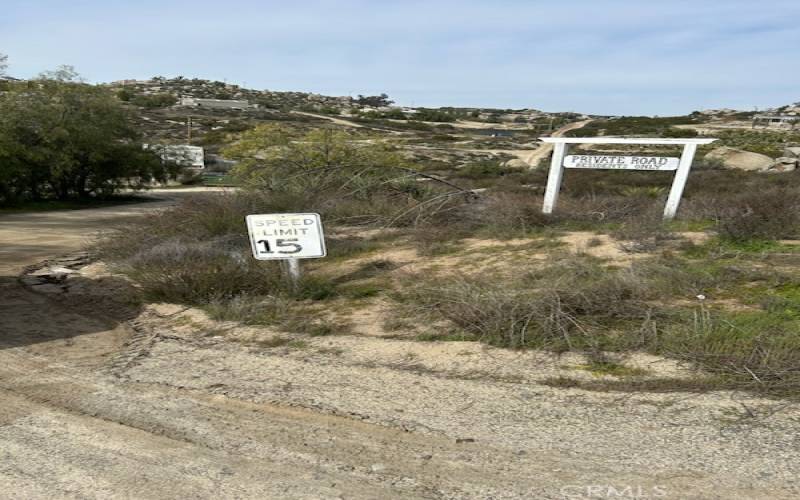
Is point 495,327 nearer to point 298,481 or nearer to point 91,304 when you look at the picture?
point 298,481

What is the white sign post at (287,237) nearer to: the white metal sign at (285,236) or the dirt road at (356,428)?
the white metal sign at (285,236)

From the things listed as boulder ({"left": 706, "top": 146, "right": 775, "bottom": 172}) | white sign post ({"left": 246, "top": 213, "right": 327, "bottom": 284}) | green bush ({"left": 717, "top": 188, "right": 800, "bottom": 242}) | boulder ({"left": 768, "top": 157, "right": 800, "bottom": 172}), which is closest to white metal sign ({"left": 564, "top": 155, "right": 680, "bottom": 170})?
green bush ({"left": 717, "top": 188, "right": 800, "bottom": 242})

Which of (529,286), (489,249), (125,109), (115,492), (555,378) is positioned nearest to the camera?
(115,492)

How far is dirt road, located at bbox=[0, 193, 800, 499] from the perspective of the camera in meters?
3.55

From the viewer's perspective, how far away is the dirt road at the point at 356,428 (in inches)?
140

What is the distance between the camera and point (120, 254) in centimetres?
1027

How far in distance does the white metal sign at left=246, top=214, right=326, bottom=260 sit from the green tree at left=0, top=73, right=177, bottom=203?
16737 millimetres

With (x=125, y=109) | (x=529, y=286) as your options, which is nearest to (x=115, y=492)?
(x=529, y=286)

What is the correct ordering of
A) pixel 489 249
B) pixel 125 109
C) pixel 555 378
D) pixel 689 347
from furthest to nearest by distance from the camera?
1. pixel 125 109
2. pixel 489 249
3. pixel 689 347
4. pixel 555 378

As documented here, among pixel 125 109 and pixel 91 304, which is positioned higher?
pixel 125 109

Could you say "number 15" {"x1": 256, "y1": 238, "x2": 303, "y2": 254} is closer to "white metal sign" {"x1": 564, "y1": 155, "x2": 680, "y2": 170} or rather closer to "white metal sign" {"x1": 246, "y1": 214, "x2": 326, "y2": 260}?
"white metal sign" {"x1": 246, "y1": 214, "x2": 326, "y2": 260}

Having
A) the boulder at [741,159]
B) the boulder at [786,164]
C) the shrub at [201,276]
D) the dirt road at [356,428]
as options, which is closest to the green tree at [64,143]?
the shrub at [201,276]

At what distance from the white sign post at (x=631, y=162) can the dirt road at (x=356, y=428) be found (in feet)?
24.1

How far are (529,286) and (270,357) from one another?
3.05 meters
